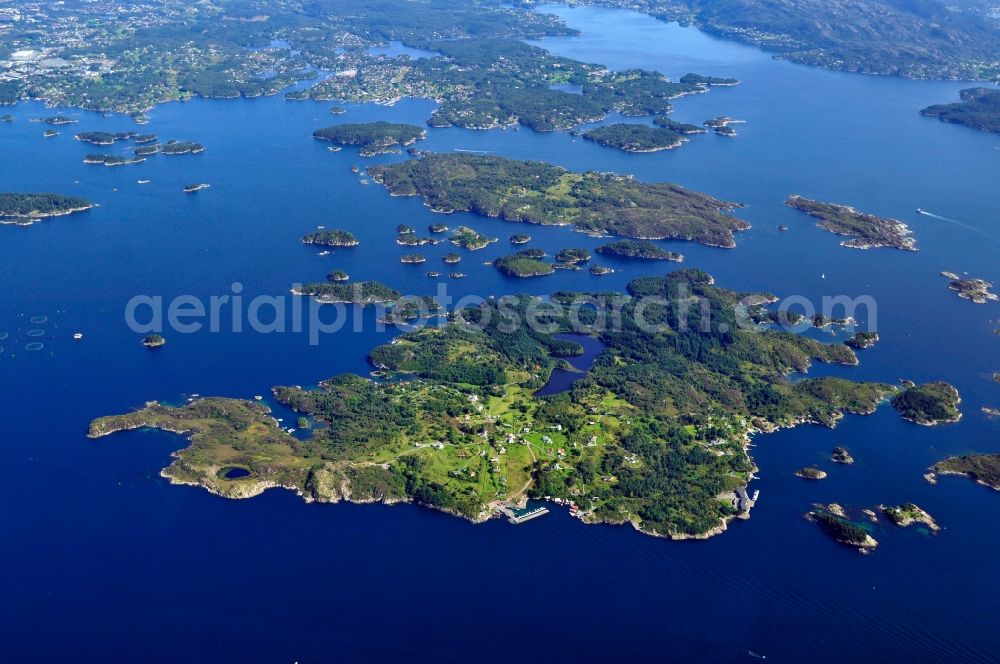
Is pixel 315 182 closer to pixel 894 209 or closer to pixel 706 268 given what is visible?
pixel 706 268

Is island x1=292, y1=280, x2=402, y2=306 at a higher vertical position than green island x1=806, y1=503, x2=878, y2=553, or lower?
lower

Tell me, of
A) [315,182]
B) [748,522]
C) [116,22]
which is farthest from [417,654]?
[116,22]

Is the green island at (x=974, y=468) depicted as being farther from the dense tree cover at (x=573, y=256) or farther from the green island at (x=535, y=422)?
the dense tree cover at (x=573, y=256)

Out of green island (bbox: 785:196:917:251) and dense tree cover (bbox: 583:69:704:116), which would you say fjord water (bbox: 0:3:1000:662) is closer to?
green island (bbox: 785:196:917:251)

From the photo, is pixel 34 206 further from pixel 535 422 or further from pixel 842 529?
pixel 842 529

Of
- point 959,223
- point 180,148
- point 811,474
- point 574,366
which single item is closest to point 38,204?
point 180,148

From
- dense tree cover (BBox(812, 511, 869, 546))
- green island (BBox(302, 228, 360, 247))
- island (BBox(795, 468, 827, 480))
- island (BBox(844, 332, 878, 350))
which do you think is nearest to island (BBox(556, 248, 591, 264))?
green island (BBox(302, 228, 360, 247))
